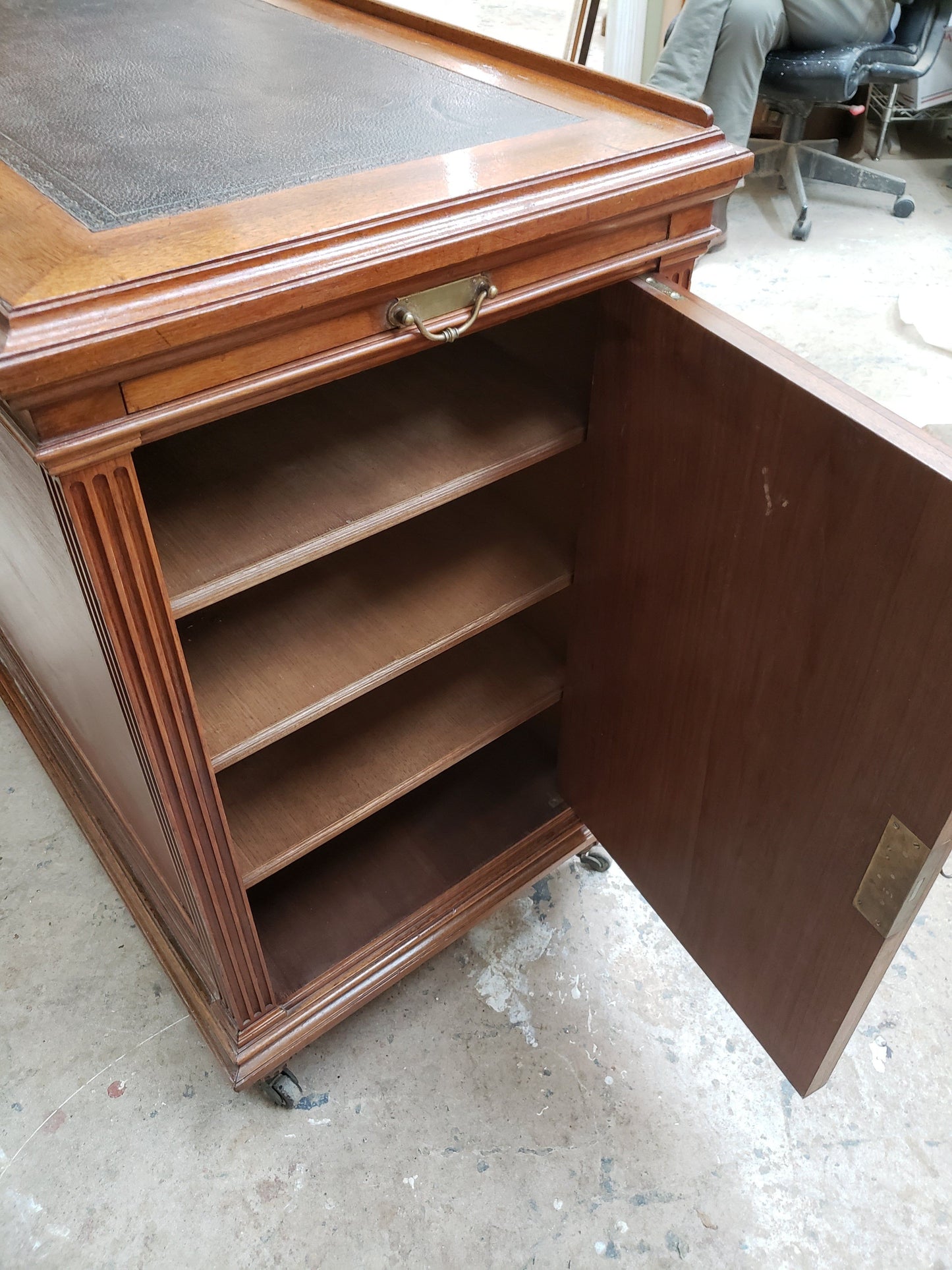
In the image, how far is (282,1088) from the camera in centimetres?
92

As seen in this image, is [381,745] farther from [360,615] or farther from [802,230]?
[802,230]

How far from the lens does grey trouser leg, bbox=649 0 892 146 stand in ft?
6.40

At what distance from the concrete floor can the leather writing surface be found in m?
0.81

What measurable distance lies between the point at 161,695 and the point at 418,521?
0.38 metres

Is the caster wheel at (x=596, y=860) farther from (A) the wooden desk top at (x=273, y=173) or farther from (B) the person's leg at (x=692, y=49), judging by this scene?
(B) the person's leg at (x=692, y=49)

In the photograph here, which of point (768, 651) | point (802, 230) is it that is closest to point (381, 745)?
point (768, 651)

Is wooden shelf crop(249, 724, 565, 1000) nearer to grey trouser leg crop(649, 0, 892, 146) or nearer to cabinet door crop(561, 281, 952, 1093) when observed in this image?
cabinet door crop(561, 281, 952, 1093)

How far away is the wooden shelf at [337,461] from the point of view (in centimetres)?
64

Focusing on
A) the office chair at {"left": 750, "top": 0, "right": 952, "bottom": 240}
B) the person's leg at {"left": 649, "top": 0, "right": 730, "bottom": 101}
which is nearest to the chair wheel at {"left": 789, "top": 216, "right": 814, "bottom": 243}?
the office chair at {"left": 750, "top": 0, "right": 952, "bottom": 240}

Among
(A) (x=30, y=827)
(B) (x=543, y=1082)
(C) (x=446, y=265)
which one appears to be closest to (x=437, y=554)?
(C) (x=446, y=265)

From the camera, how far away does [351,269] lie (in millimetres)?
497

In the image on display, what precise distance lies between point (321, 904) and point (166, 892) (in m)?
0.15

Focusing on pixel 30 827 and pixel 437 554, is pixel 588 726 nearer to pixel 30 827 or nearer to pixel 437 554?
pixel 437 554

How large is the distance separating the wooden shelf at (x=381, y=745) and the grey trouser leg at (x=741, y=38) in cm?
157
